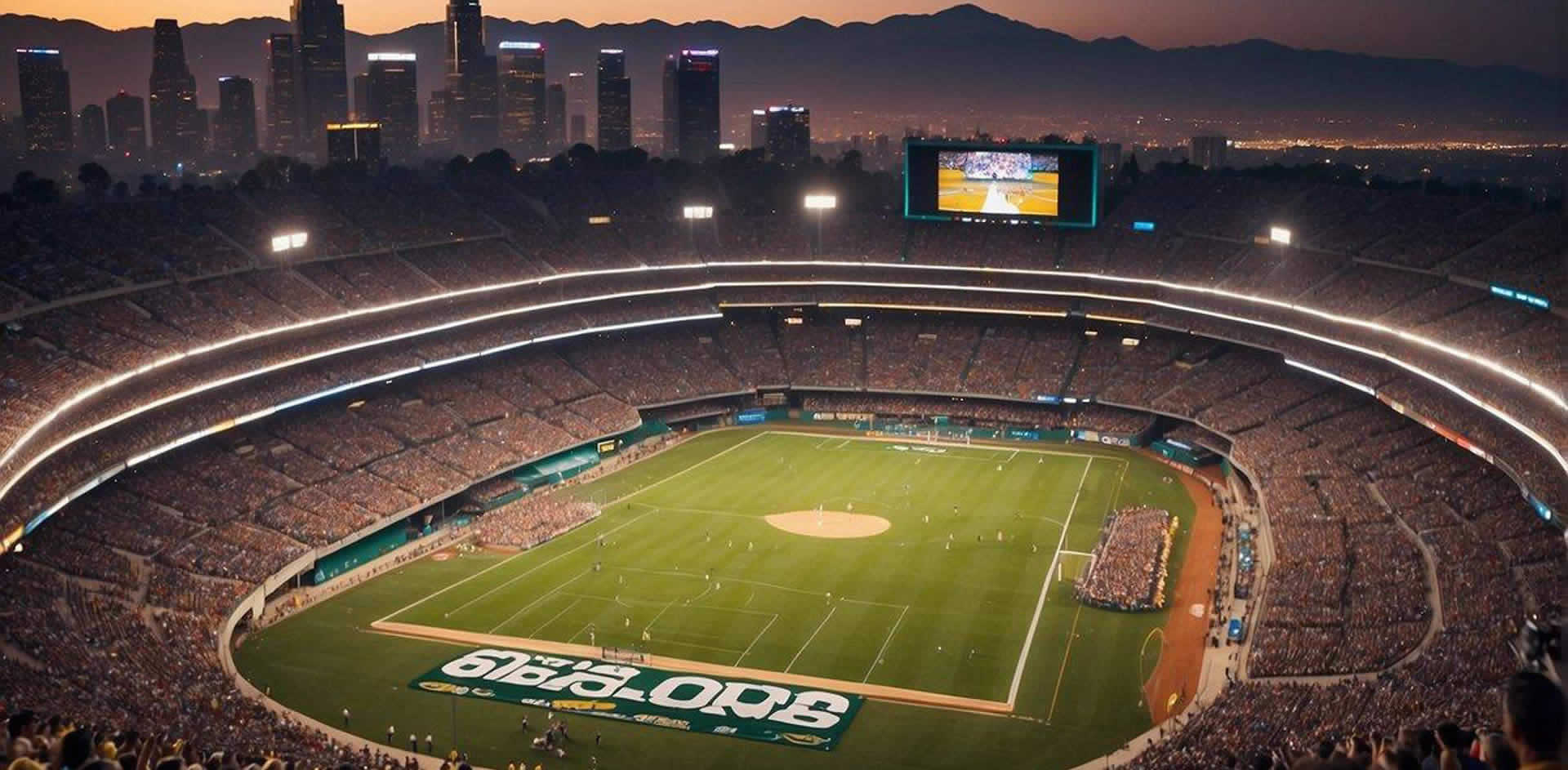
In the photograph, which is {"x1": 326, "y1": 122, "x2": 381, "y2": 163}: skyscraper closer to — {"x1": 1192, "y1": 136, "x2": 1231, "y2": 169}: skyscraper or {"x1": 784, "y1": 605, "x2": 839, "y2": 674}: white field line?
{"x1": 1192, "y1": 136, "x2": 1231, "y2": 169}: skyscraper

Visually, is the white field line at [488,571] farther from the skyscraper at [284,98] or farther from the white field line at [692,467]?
the skyscraper at [284,98]

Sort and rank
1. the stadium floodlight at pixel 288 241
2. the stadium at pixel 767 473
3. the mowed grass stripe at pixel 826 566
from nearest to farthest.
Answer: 1. the stadium at pixel 767 473
2. the mowed grass stripe at pixel 826 566
3. the stadium floodlight at pixel 288 241

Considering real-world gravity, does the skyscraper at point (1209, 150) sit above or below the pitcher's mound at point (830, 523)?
above

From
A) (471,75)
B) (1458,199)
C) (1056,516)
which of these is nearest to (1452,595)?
(1056,516)

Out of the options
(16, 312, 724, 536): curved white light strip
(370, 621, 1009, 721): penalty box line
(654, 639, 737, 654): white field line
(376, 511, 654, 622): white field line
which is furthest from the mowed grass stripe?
(16, 312, 724, 536): curved white light strip

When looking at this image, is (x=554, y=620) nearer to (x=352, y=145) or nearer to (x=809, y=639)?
(x=809, y=639)

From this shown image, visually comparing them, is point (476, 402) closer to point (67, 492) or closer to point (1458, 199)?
point (67, 492)

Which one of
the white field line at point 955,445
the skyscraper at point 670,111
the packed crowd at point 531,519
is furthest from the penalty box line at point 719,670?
the skyscraper at point 670,111
